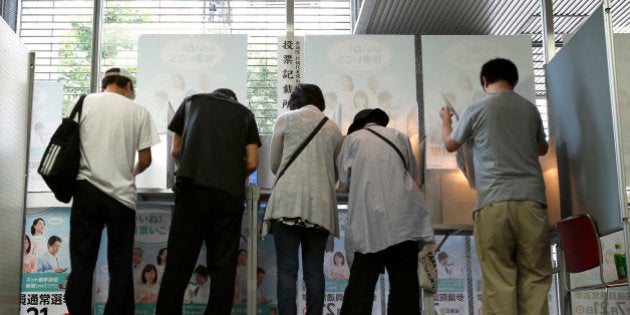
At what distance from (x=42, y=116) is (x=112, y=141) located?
192 cm

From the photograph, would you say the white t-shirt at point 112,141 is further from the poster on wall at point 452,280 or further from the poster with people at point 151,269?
the poster on wall at point 452,280

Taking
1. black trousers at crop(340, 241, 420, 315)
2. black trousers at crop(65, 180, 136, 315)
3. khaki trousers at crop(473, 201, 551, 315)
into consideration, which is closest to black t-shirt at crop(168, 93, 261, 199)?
black trousers at crop(65, 180, 136, 315)

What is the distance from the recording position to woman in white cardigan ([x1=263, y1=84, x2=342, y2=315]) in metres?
4.13

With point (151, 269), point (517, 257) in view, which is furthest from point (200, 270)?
point (517, 257)

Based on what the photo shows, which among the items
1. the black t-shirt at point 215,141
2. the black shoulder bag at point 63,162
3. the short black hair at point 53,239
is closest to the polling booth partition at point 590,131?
the black t-shirt at point 215,141

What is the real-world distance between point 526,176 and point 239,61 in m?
2.63

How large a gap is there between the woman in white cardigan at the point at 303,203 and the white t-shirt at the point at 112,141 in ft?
2.51

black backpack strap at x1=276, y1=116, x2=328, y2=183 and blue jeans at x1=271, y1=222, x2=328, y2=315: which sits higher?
black backpack strap at x1=276, y1=116, x2=328, y2=183

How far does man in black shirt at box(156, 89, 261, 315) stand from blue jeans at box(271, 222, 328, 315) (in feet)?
0.84

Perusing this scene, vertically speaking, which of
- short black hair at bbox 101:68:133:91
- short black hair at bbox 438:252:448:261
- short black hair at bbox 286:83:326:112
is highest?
short black hair at bbox 101:68:133:91

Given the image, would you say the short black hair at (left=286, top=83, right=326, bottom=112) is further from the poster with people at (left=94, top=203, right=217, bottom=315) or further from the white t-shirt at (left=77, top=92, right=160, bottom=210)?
the poster with people at (left=94, top=203, right=217, bottom=315)

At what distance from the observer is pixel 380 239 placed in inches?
156

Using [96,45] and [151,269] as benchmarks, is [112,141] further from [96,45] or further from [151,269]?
[96,45]

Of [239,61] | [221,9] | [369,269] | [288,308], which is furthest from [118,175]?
[221,9]
